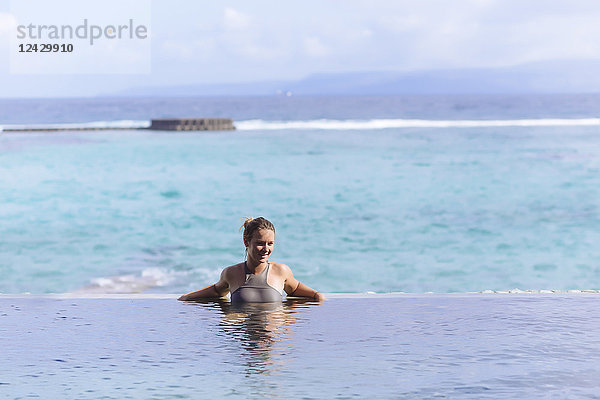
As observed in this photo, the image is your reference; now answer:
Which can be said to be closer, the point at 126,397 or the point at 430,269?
the point at 126,397

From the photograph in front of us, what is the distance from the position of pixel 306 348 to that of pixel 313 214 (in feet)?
78.2

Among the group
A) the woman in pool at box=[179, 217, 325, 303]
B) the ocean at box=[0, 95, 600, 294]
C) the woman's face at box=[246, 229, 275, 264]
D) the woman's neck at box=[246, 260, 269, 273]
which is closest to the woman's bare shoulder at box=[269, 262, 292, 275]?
the woman in pool at box=[179, 217, 325, 303]

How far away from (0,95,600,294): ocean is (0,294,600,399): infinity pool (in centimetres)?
520

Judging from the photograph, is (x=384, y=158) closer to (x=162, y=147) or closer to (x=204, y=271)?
(x=162, y=147)

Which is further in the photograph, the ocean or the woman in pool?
the ocean

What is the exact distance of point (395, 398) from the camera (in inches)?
176

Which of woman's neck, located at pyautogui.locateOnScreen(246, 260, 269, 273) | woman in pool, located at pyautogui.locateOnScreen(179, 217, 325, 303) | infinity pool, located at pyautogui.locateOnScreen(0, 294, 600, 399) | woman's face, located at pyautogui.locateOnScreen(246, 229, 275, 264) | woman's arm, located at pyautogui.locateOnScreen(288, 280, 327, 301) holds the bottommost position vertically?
infinity pool, located at pyautogui.locateOnScreen(0, 294, 600, 399)

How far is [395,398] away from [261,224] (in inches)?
87.2

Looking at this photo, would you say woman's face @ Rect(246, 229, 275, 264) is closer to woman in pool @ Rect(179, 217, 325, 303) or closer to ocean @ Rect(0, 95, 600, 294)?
woman in pool @ Rect(179, 217, 325, 303)

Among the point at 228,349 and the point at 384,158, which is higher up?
the point at 384,158

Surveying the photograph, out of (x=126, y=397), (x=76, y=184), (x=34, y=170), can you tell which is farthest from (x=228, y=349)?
(x=34, y=170)

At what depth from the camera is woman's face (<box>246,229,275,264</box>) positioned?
636 centimetres

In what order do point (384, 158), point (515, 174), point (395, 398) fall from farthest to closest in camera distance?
point (384, 158)
point (515, 174)
point (395, 398)

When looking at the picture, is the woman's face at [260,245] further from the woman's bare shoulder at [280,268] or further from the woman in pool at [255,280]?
the woman's bare shoulder at [280,268]
